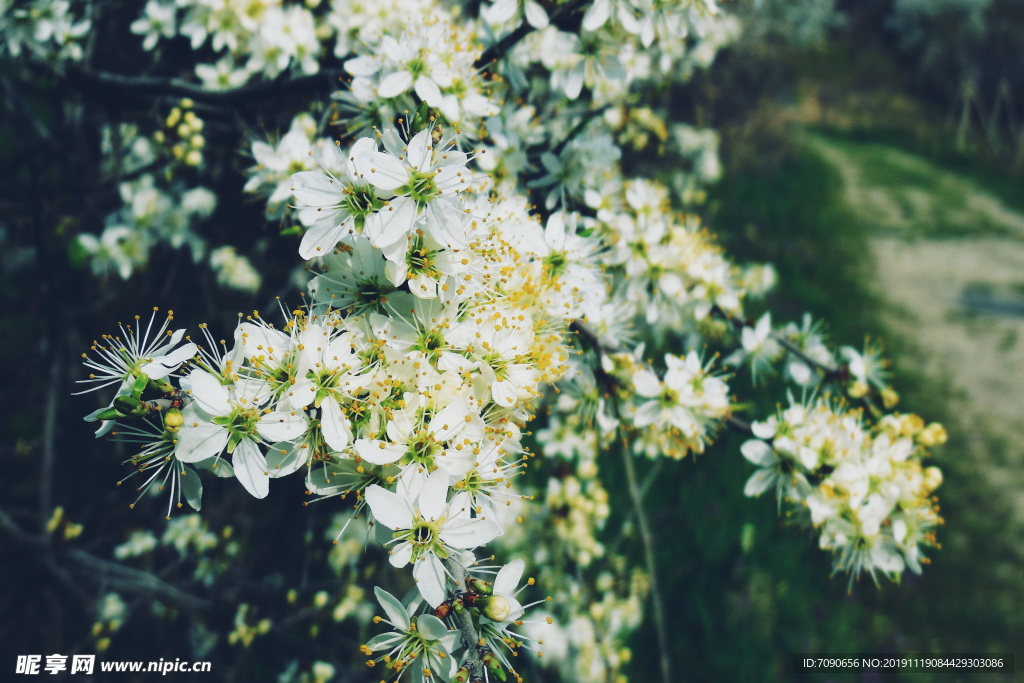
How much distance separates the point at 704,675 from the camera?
2865mm

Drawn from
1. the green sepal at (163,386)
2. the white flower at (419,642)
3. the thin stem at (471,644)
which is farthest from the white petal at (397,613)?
the green sepal at (163,386)

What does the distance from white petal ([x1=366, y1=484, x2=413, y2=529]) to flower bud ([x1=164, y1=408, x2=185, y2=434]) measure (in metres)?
0.41

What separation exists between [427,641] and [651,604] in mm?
2287

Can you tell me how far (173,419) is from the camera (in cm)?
111

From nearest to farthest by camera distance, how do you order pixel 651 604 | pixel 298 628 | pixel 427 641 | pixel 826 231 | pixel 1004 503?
pixel 427 641 < pixel 298 628 < pixel 651 604 < pixel 1004 503 < pixel 826 231

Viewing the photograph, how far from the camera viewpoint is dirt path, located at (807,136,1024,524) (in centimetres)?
530

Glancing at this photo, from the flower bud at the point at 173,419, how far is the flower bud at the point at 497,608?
0.70 meters

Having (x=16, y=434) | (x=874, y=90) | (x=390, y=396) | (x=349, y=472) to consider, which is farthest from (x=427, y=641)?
(x=874, y=90)

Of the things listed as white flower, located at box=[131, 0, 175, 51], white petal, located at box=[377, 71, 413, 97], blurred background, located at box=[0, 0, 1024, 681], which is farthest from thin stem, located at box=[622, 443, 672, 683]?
white flower, located at box=[131, 0, 175, 51]

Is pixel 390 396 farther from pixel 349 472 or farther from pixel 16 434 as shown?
pixel 16 434

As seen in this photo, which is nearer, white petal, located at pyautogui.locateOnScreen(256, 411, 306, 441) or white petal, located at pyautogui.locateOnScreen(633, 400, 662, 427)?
white petal, located at pyautogui.locateOnScreen(256, 411, 306, 441)

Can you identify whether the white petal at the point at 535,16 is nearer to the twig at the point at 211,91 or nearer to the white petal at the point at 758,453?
the twig at the point at 211,91

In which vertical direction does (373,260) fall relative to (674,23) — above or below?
below

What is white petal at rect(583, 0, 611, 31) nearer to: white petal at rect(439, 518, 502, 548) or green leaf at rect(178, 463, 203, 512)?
white petal at rect(439, 518, 502, 548)
